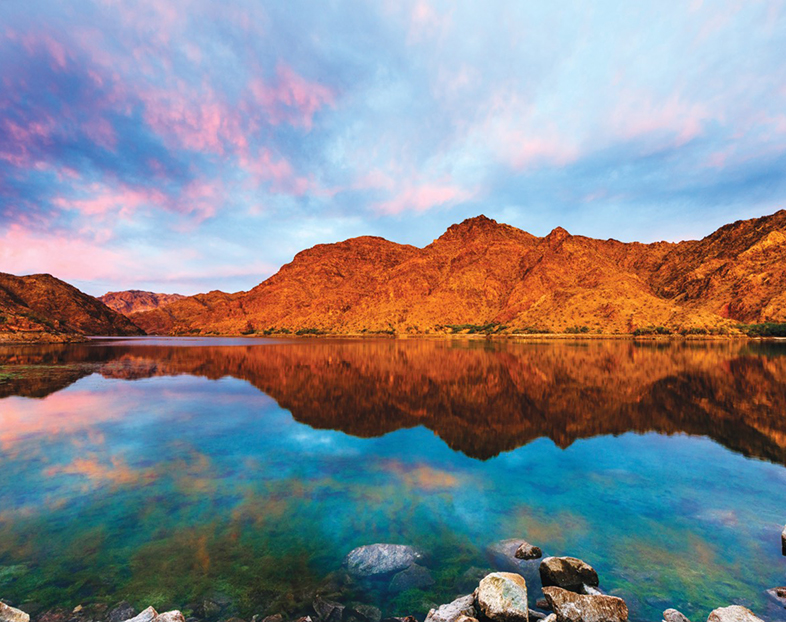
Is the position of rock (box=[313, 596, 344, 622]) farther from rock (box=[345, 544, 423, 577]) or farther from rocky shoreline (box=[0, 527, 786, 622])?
rock (box=[345, 544, 423, 577])

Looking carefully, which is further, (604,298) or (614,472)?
(604,298)

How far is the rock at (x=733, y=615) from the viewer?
5.72 metres

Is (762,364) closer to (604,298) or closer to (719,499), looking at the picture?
(719,499)

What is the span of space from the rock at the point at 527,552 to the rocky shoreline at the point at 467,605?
0.48 ft

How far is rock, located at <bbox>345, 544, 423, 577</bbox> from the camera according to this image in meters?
7.85

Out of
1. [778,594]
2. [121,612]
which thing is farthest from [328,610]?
[778,594]

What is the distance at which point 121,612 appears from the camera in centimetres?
647

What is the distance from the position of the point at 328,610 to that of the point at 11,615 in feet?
16.3

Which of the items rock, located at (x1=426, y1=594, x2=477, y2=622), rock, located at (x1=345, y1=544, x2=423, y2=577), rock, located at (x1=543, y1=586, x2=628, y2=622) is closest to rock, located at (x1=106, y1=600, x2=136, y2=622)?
rock, located at (x1=345, y1=544, x2=423, y2=577)

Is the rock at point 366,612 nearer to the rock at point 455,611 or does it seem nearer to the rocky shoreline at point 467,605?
the rocky shoreline at point 467,605

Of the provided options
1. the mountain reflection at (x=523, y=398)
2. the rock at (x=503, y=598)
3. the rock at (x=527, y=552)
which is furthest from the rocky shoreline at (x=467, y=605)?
the mountain reflection at (x=523, y=398)

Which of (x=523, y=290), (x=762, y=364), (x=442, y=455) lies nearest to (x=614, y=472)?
(x=442, y=455)

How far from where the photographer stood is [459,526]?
9.72m

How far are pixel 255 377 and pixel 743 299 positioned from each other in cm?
15971
